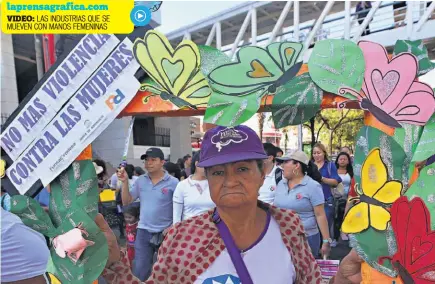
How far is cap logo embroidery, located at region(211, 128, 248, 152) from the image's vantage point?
3.64ft

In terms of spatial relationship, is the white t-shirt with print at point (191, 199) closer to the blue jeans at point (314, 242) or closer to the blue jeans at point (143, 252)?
the blue jeans at point (143, 252)

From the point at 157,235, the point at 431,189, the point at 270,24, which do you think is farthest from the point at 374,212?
the point at 270,24

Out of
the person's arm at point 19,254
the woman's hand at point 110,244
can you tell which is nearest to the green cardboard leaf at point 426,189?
the woman's hand at point 110,244

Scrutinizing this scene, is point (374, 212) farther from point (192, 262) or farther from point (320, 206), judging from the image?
point (320, 206)

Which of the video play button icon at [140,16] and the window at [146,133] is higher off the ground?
the video play button icon at [140,16]

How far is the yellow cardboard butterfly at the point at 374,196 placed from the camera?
4.66ft

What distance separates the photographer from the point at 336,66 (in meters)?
1.41

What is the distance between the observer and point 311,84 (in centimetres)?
143

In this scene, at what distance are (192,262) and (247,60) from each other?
76cm

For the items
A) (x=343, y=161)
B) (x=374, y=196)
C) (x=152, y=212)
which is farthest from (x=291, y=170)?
(x=343, y=161)

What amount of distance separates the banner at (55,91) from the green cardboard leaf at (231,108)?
0.55 meters

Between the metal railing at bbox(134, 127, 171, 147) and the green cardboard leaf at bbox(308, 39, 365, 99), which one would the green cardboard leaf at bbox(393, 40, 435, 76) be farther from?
the metal railing at bbox(134, 127, 171, 147)

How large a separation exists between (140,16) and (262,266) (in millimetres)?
1134

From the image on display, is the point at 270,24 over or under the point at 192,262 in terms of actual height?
over
